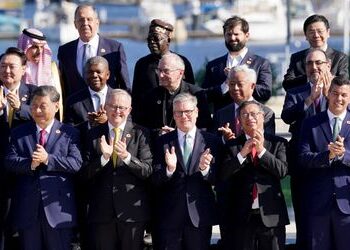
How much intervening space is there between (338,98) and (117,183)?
1912 millimetres

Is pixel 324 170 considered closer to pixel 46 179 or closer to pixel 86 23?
pixel 46 179

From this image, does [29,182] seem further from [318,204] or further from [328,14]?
[328,14]

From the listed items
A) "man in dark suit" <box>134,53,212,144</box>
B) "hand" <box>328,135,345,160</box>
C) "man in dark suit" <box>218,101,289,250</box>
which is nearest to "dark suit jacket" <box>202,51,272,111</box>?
"man in dark suit" <box>134,53,212,144</box>

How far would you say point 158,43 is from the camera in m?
10.9

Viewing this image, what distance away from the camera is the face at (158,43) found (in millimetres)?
10914

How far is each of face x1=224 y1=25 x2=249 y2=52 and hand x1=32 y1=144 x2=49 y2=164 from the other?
2.20 m

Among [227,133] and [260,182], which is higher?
[227,133]

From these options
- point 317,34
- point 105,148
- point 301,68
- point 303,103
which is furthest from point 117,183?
point 317,34

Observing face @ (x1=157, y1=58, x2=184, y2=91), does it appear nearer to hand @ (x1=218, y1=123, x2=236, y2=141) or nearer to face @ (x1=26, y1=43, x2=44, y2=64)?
Answer: hand @ (x1=218, y1=123, x2=236, y2=141)

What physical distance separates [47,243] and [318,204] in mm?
2225

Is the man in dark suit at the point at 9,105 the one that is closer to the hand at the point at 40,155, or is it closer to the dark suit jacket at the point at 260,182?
the hand at the point at 40,155

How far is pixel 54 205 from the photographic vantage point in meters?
9.78

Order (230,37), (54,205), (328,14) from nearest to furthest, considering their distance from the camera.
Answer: (54,205) → (230,37) → (328,14)

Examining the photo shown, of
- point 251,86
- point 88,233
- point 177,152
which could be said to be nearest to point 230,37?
point 251,86
